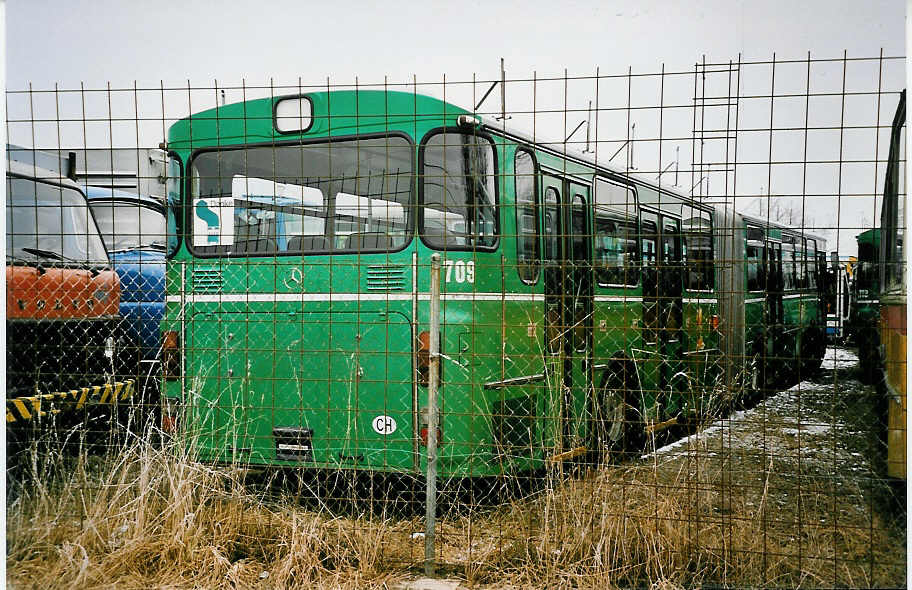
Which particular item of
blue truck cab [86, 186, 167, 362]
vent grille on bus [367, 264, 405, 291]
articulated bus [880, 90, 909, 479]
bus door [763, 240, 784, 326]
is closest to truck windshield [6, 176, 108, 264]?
blue truck cab [86, 186, 167, 362]

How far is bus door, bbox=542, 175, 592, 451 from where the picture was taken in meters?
6.16

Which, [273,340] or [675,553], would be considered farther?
[273,340]

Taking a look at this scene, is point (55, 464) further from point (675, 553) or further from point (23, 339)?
point (675, 553)

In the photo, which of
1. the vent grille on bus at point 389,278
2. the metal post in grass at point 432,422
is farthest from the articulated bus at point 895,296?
the vent grille on bus at point 389,278

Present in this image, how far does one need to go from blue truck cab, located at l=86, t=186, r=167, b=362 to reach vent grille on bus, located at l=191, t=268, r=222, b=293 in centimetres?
113

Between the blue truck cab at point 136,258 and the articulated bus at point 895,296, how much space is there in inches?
220

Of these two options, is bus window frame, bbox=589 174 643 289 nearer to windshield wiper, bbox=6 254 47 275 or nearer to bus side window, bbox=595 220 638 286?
bus side window, bbox=595 220 638 286

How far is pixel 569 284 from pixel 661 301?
7.25ft

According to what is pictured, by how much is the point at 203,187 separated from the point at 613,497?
3.65 meters

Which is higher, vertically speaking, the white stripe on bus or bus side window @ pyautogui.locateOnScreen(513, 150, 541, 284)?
bus side window @ pyautogui.locateOnScreen(513, 150, 541, 284)

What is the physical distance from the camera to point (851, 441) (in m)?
10.0

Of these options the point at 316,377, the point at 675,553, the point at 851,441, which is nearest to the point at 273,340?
the point at 316,377

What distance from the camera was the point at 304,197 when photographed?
557cm

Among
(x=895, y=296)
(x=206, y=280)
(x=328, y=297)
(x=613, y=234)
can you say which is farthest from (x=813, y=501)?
(x=206, y=280)
